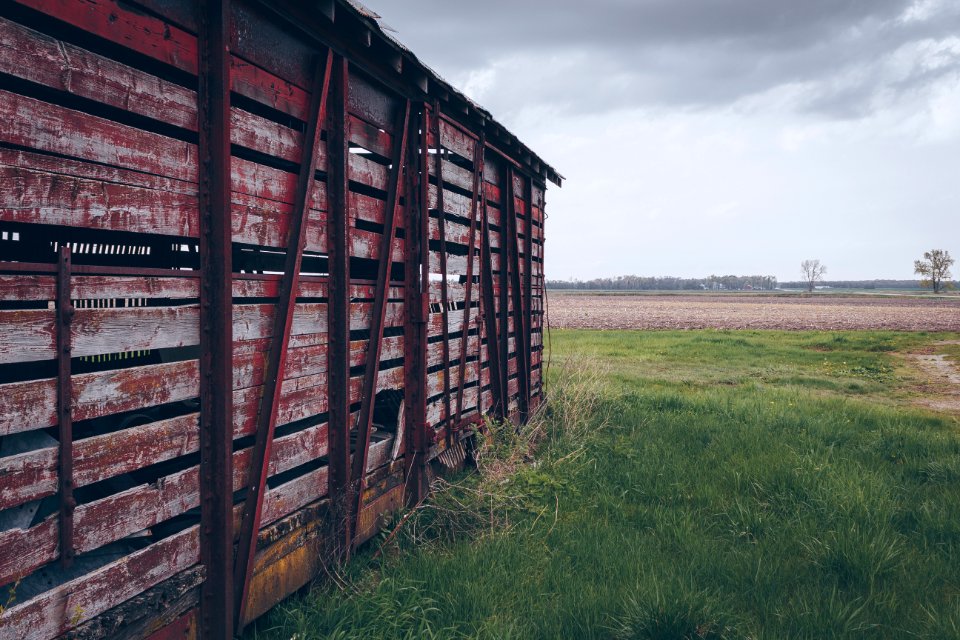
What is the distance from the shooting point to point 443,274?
598 centimetres

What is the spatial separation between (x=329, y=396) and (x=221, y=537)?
1.28m

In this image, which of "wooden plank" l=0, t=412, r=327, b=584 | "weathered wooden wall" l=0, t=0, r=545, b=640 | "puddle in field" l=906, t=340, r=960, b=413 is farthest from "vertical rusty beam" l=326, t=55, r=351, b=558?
"puddle in field" l=906, t=340, r=960, b=413

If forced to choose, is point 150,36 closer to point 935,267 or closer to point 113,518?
point 113,518

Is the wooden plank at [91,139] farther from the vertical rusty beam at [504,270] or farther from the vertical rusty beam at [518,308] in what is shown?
the vertical rusty beam at [518,308]

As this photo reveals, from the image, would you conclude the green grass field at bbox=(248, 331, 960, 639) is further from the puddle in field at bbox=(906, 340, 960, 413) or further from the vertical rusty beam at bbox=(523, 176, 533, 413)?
the puddle in field at bbox=(906, 340, 960, 413)

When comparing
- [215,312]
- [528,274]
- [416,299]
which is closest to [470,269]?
[416,299]

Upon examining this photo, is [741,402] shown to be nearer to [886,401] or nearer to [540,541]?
[886,401]

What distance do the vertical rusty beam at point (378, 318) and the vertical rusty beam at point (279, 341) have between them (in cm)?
99

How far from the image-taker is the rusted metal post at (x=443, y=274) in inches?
224

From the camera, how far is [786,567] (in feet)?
14.7

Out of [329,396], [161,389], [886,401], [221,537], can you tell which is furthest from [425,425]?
[886,401]

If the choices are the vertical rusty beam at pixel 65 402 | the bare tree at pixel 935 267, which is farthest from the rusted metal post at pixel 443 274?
the bare tree at pixel 935 267

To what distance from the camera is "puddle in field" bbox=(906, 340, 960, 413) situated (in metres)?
11.3

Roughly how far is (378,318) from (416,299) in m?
0.75
